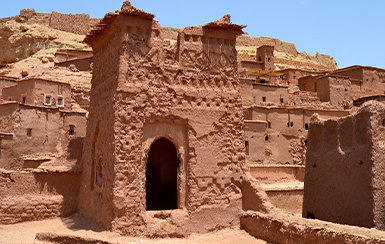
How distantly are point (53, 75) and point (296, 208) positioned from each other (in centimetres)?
2066

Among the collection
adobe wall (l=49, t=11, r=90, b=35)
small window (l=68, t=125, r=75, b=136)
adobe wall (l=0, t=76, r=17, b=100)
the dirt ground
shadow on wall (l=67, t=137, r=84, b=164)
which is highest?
adobe wall (l=49, t=11, r=90, b=35)

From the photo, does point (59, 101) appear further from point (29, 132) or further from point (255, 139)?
point (255, 139)

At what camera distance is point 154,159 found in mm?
13469

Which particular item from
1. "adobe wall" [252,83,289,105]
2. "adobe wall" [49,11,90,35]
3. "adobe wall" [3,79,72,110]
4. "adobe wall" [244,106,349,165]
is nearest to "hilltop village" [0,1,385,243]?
"adobe wall" [244,106,349,165]

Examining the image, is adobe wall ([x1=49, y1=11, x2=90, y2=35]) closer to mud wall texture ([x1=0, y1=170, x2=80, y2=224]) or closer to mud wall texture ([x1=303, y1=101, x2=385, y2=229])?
mud wall texture ([x1=0, y1=170, x2=80, y2=224])

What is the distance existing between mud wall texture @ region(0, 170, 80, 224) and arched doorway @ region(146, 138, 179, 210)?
8.35ft

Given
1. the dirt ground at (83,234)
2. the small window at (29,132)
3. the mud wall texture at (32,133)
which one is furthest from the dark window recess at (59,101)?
the dirt ground at (83,234)

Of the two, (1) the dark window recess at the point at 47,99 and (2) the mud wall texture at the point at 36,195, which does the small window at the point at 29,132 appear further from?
(2) the mud wall texture at the point at 36,195

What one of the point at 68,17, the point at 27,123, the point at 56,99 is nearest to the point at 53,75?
the point at 56,99

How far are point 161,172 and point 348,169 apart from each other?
6.16 meters

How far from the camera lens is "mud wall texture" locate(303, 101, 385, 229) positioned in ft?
29.7

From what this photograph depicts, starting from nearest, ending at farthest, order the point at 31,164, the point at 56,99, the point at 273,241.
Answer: the point at 273,241, the point at 31,164, the point at 56,99

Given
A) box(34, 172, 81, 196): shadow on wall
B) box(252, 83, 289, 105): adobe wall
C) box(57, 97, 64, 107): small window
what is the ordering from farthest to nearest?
box(252, 83, 289, 105): adobe wall < box(57, 97, 64, 107): small window < box(34, 172, 81, 196): shadow on wall

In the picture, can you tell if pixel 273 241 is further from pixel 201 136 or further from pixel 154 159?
pixel 154 159
